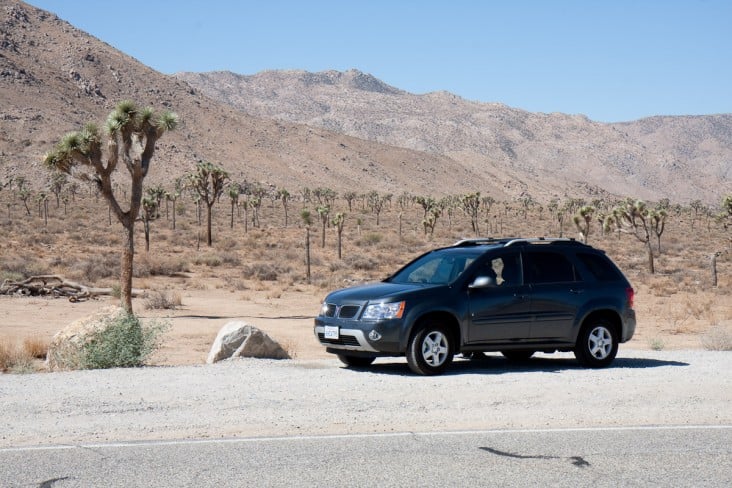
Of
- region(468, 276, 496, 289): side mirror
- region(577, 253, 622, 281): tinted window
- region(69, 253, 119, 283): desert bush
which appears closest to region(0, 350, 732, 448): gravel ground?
region(468, 276, 496, 289): side mirror

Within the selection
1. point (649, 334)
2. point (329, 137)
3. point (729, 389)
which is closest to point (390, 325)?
point (729, 389)

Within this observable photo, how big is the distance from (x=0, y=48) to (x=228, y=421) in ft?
447

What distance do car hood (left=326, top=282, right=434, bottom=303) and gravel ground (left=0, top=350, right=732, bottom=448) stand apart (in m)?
1.02

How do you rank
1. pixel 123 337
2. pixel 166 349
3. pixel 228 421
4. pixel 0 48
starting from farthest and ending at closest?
pixel 0 48, pixel 166 349, pixel 123 337, pixel 228 421

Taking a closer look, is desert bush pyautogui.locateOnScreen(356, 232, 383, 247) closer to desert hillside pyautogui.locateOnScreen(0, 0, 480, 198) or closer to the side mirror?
desert hillside pyautogui.locateOnScreen(0, 0, 480, 198)

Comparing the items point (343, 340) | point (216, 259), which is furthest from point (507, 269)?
point (216, 259)

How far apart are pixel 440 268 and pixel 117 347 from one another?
4.86 meters

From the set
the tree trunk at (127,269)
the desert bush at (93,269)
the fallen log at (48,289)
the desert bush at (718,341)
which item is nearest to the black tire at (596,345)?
the desert bush at (718,341)

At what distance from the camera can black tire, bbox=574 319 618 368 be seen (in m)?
12.8

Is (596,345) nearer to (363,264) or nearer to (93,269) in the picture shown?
(93,269)

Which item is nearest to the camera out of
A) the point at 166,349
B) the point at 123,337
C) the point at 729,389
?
the point at 729,389

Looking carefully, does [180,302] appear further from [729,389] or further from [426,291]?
[729,389]

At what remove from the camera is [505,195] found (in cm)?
17588

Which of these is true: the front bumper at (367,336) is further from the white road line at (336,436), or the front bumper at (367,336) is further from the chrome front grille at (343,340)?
the white road line at (336,436)
